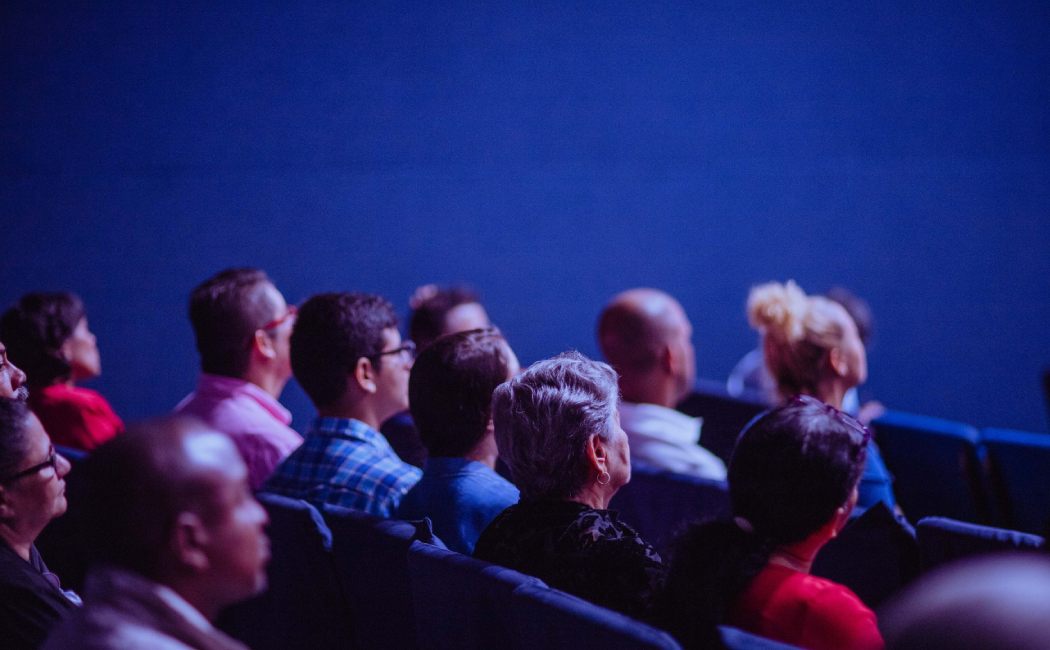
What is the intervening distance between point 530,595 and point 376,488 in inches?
37.9

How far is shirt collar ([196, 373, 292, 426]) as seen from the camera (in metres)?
2.86

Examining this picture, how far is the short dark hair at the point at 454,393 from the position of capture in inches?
81.6

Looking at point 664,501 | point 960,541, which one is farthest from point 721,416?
point 960,541

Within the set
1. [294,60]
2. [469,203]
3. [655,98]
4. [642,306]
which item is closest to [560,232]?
[469,203]

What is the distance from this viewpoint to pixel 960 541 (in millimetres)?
1847

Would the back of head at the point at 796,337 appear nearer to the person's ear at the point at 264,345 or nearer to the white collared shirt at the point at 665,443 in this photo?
the white collared shirt at the point at 665,443

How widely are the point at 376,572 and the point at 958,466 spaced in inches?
98.2

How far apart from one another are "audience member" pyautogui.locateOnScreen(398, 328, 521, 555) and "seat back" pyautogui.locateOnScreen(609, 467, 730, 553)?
0.51m

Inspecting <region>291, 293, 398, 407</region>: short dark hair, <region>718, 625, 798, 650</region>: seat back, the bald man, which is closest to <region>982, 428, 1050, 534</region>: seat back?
the bald man

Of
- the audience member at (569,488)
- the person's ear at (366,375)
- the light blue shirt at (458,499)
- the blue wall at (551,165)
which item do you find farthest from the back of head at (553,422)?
the blue wall at (551,165)

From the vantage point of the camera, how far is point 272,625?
2.09 meters

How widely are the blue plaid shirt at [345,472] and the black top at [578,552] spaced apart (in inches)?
23.2

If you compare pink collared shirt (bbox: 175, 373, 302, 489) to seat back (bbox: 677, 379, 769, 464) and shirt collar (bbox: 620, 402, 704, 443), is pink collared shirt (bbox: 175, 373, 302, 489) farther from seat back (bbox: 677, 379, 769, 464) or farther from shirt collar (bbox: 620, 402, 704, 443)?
seat back (bbox: 677, 379, 769, 464)

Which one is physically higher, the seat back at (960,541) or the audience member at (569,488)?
the seat back at (960,541)
